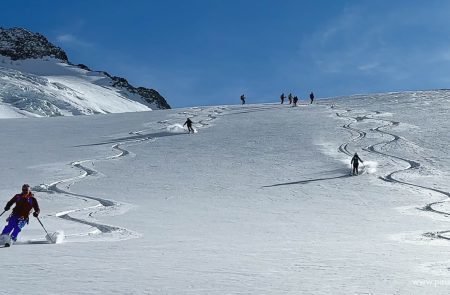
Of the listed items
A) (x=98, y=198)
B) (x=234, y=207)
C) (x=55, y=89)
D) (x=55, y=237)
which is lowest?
(x=234, y=207)

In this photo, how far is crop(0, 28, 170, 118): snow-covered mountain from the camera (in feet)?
317

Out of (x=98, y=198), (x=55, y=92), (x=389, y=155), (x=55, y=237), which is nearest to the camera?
(x=55, y=237)

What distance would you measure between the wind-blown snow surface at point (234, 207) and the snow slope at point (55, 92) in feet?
185

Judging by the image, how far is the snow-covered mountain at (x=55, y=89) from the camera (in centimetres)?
9656

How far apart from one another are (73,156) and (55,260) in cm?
1984

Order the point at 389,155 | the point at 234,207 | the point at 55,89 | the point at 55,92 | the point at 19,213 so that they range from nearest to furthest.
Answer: the point at 19,213
the point at 234,207
the point at 389,155
the point at 55,92
the point at 55,89

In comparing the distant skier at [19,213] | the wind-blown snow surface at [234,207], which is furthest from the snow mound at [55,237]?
the distant skier at [19,213]

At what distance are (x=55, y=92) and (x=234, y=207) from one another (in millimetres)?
103037

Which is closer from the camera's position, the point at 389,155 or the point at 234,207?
the point at 234,207

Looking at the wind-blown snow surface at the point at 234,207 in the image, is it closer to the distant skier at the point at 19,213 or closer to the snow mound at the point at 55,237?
the snow mound at the point at 55,237

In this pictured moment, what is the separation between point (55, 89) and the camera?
389 ft

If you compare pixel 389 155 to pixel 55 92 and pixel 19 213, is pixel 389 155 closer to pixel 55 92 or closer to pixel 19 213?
pixel 19 213

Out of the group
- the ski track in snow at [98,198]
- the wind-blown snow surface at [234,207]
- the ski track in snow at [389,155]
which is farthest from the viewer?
the ski track in snow at [389,155]

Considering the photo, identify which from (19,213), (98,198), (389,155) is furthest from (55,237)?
(389,155)
